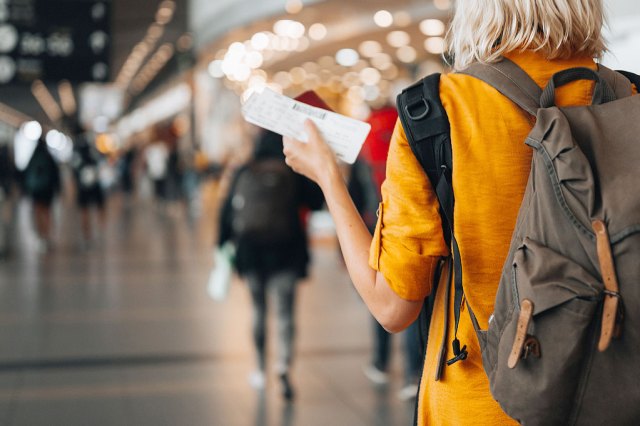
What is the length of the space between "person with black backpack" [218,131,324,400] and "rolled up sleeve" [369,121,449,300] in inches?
139

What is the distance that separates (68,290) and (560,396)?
7925mm

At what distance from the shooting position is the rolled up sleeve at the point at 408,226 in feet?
4.73

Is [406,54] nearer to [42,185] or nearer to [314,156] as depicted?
[42,185]

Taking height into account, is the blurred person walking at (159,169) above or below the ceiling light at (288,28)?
below

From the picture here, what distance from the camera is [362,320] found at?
7020 millimetres

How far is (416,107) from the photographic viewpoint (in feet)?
4.62

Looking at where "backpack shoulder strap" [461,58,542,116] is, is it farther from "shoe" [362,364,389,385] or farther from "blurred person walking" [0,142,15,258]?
"blurred person walking" [0,142,15,258]

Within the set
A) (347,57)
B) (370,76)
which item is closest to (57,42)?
(347,57)

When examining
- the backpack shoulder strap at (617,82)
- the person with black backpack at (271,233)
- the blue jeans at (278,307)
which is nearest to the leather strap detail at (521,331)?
the backpack shoulder strap at (617,82)

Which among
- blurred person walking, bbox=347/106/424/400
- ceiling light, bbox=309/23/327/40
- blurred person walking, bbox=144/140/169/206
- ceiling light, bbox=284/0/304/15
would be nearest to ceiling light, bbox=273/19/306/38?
ceiling light, bbox=309/23/327/40

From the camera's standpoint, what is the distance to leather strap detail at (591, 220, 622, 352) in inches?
45.0

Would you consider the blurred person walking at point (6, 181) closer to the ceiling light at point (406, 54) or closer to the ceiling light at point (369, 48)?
the ceiling light at point (369, 48)

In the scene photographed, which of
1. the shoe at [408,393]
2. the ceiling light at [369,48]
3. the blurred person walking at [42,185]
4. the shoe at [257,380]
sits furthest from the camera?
the ceiling light at [369,48]

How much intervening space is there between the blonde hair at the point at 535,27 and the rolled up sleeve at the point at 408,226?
225mm
